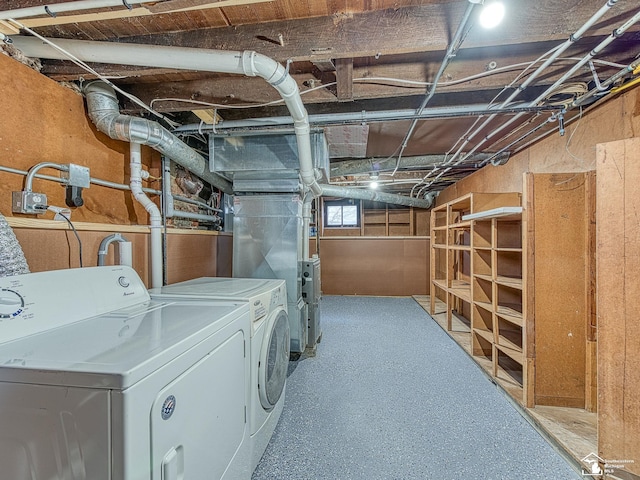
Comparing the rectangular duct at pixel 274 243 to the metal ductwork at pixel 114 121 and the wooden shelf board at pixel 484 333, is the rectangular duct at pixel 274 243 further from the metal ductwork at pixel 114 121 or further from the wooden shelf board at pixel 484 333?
the wooden shelf board at pixel 484 333

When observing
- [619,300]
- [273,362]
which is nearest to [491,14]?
[619,300]

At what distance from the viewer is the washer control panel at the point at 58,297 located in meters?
0.87

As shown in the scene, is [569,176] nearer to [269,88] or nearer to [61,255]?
[269,88]

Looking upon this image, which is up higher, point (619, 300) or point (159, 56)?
point (159, 56)

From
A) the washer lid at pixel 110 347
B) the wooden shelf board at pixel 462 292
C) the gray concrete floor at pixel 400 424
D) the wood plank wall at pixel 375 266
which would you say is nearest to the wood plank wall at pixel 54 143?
the washer lid at pixel 110 347

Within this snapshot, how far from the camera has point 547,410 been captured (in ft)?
6.17

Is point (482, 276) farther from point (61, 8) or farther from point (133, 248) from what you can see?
point (61, 8)

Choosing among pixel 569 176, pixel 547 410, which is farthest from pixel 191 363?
pixel 569 176

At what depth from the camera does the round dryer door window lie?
1413 millimetres

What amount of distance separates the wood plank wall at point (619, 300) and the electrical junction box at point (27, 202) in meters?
2.80

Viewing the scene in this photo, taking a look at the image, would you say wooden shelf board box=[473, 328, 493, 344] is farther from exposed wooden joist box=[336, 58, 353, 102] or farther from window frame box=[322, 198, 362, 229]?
window frame box=[322, 198, 362, 229]

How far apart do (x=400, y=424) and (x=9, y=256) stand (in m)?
2.15

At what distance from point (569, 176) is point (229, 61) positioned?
2.19 meters

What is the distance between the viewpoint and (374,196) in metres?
5.09
